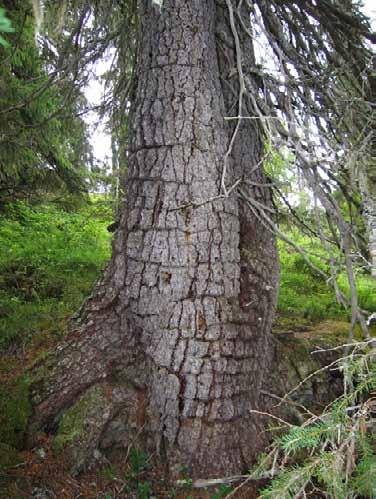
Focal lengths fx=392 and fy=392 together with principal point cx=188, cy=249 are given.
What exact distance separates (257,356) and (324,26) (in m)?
2.64

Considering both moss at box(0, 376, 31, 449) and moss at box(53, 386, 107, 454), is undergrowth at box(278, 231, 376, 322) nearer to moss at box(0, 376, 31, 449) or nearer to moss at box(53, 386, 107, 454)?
moss at box(53, 386, 107, 454)

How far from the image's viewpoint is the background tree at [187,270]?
250 cm

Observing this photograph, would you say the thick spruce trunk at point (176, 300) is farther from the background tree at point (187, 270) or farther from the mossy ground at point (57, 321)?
the mossy ground at point (57, 321)

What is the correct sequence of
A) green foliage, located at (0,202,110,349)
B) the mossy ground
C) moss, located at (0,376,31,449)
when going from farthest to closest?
1. green foliage, located at (0,202,110,349)
2. moss, located at (0,376,31,449)
3. the mossy ground

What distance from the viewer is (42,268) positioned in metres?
4.93

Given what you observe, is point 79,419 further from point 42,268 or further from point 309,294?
point 309,294

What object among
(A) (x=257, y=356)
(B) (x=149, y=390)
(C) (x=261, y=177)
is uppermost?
(C) (x=261, y=177)

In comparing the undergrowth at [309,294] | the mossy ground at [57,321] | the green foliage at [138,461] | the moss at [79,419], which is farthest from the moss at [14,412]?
the undergrowth at [309,294]

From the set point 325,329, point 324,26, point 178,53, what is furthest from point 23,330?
point 324,26

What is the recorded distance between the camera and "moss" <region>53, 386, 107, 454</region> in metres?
2.41

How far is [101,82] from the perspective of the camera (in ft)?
13.1

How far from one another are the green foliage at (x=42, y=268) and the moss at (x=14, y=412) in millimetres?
801

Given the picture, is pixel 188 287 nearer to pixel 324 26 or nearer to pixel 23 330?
pixel 23 330

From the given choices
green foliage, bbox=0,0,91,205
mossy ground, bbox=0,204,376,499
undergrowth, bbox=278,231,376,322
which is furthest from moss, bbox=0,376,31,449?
undergrowth, bbox=278,231,376,322
